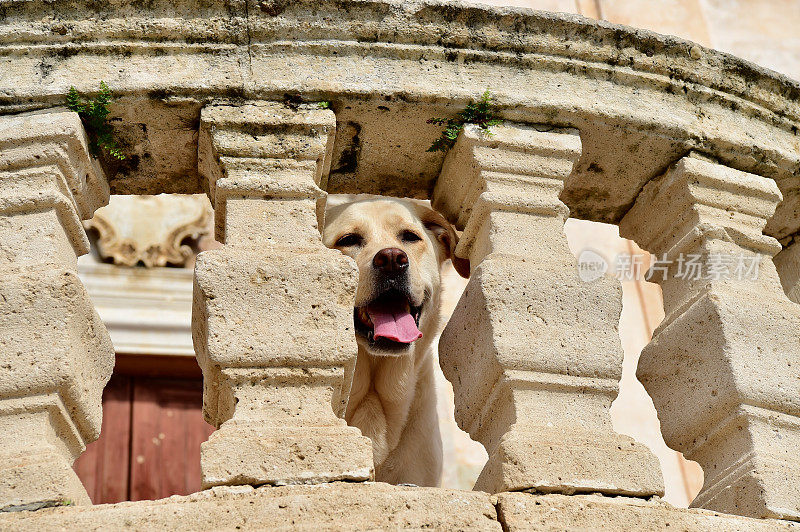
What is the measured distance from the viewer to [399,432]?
602 cm

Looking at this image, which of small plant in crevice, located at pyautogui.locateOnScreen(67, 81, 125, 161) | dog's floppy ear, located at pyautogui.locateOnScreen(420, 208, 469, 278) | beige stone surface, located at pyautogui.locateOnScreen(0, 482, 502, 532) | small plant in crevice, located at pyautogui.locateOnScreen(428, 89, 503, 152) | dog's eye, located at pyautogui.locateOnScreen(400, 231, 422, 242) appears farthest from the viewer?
dog's floppy ear, located at pyautogui.locateOnScreen(420, 208, 469, 278)

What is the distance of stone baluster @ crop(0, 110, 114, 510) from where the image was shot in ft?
13.2

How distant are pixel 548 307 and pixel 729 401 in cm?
83

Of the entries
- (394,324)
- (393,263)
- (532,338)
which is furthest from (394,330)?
(532,338)

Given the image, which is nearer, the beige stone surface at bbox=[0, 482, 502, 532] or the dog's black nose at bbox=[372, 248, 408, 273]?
the beige stone surface at bbox=[0, 482, 502, 532]

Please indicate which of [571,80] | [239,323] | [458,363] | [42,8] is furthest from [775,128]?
[42,8]

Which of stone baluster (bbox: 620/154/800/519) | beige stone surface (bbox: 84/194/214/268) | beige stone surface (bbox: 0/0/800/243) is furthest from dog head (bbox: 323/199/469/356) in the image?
beige stone surface (bbox: 84/194/214/268)

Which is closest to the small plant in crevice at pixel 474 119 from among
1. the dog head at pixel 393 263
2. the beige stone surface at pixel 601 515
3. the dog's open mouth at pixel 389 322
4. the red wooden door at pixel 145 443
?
the dog head at pixel 393 263

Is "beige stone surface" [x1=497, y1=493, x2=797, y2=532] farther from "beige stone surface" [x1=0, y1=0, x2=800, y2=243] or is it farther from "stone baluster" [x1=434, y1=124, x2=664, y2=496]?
"beige stone surface" [x1=0, y1=0, x2=800, y2=243]

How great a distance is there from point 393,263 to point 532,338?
4.30 ft

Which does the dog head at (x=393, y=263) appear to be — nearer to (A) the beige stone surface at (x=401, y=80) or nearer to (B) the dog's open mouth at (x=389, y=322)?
(B) the dog's open mouth at (x=389, y=322)

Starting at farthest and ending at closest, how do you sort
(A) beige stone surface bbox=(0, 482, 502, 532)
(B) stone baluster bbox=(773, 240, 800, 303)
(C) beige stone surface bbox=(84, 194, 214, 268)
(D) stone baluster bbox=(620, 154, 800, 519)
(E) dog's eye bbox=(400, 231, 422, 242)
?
1. (C) beige stone surface bbox=(84, 194, 214, 268)
2. (E) dog's eye bbox=(400, 231, 422, 242)
3. (B) stone baluster bbox=(773, 240, 800, 303)
4. (D) stone baluster bbox=(620, 154, 800, 519)
5. (A) beige stone surface bbox=(0, 482, 502, 532)

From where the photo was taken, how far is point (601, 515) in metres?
4.11

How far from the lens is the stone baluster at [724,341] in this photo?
4.70 meters
